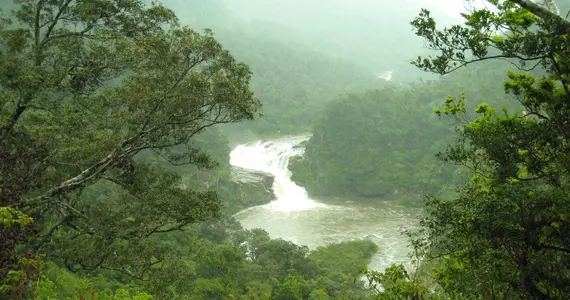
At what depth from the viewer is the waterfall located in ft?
112

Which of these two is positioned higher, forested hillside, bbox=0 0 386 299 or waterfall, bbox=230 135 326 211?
forested hillside, bbox=0 0 386 299

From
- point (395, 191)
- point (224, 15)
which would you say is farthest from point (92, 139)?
point (224, 15)

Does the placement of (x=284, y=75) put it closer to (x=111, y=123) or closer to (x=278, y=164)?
(x=278, y=164)

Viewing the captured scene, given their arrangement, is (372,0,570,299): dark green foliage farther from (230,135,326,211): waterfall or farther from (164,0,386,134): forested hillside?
(164,0,386,134): forested hillside

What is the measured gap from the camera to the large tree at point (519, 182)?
4.91m

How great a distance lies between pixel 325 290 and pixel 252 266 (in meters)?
2.73

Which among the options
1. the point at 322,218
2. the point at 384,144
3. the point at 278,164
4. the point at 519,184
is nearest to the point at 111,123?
the point at 519,184

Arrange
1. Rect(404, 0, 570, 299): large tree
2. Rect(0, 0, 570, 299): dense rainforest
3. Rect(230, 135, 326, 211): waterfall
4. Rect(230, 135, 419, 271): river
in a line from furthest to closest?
Rect(230, 135, 326, 211): waterfall, Rect(230, 135, 419, 271): river, Rect(0, 0, 570, 299): dense rainforest, Rect(404, 0, 570, 299): large tree

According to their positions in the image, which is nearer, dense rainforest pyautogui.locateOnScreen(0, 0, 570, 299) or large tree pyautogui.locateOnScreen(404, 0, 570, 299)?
large tree pyautogui.locateOnScreen(404, 0, 570, 299)

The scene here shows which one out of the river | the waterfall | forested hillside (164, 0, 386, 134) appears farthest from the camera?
forested hillside (164, 0, 386, 134)

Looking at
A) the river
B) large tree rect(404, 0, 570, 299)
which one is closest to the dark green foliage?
large tree rect(404, 0, 570, 299)

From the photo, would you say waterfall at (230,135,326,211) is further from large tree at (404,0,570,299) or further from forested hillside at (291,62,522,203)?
large tree at (404,0,570,299)

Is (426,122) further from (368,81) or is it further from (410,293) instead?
(368,81)

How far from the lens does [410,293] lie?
6109 millimetres
